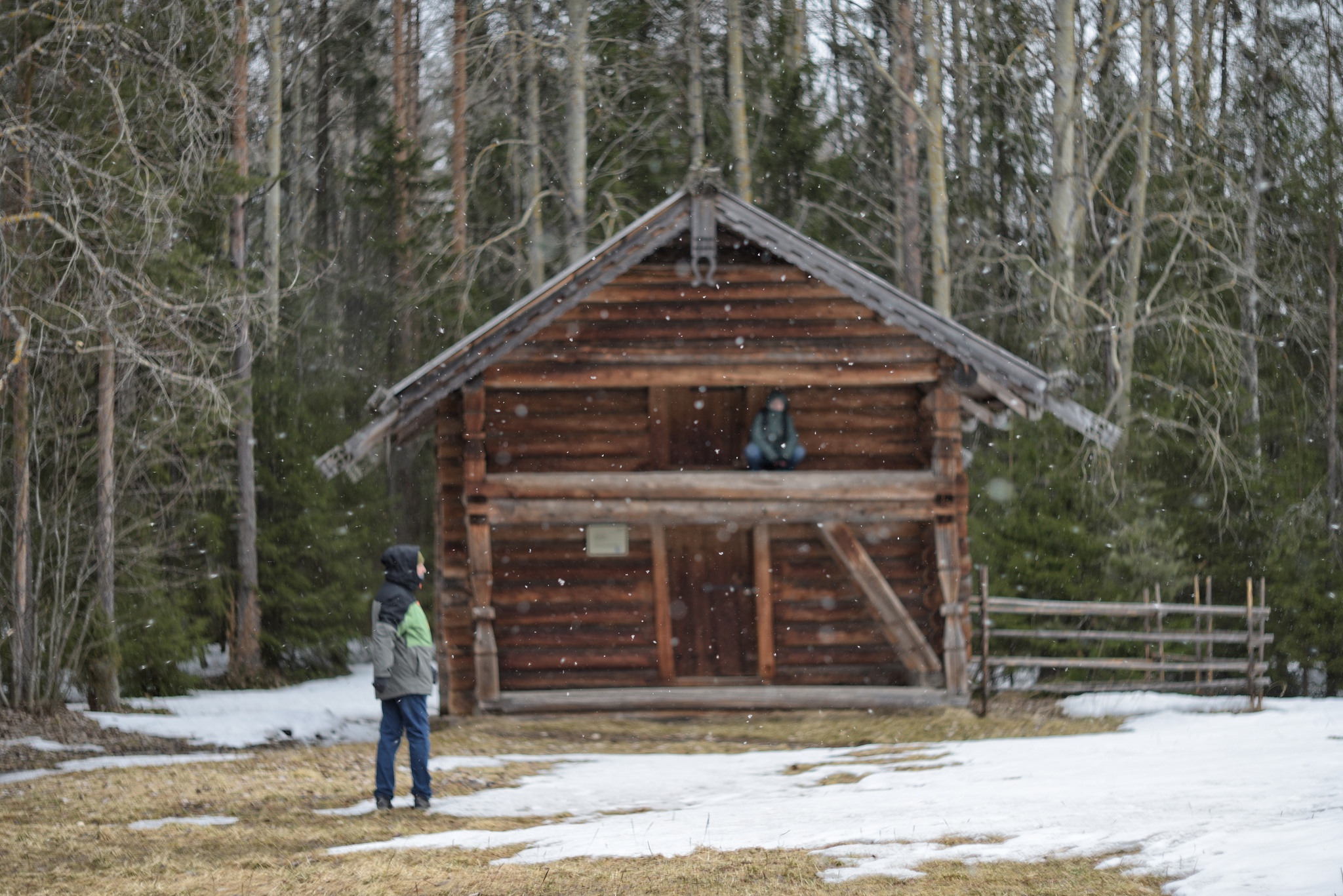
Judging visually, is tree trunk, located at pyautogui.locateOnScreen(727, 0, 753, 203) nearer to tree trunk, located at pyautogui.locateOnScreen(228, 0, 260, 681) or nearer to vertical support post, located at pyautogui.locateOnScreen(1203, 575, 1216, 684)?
tree trunk, located at pyautogui.locateOnScreen(228, 0, 260, 681)

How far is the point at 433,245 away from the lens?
2402cm

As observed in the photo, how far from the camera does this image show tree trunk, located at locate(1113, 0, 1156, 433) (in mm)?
19672

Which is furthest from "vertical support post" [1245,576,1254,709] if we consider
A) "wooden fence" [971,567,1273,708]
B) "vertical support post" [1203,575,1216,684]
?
"vertical support post" [1203,575,1216,684]

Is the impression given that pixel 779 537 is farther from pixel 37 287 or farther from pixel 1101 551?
pixel 37 287

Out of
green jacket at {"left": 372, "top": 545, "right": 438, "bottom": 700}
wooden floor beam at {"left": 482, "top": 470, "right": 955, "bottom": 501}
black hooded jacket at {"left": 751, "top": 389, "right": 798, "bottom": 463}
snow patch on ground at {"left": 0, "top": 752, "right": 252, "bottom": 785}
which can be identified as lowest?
snow patch on ground at {"left": 0, "top": 752, "right": 252, "bottom": 785}

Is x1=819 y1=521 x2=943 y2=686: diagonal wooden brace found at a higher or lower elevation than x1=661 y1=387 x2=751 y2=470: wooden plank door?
lower

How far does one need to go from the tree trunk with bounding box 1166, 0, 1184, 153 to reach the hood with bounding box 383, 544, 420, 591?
1628cm

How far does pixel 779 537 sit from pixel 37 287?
312 inches

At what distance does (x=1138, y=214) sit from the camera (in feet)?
65.8

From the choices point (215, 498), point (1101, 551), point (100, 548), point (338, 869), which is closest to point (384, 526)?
point (215, 498)

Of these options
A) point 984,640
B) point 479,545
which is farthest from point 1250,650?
point 479,545

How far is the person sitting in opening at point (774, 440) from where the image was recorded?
1327 centimetres

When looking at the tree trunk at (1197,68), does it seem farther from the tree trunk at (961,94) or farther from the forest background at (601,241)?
the tree trunk at (961,94)

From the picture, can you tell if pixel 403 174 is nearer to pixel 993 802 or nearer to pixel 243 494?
pixel 243 494
